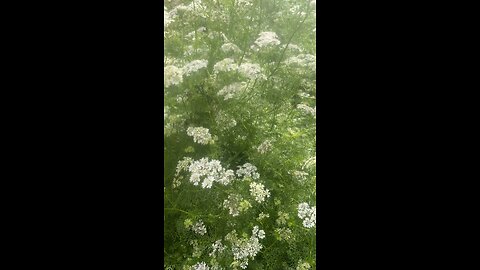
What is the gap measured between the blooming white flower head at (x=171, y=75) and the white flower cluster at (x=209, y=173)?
0.31m

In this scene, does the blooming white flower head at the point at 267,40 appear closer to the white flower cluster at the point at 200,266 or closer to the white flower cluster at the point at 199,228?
the white flower cluster at the point at 199,228

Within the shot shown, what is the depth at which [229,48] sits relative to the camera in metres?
1.48

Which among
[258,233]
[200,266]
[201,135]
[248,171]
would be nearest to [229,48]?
[201,135]

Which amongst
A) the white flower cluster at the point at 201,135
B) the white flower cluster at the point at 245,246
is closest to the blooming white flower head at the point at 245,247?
the white flower cluster at the point at 245,246

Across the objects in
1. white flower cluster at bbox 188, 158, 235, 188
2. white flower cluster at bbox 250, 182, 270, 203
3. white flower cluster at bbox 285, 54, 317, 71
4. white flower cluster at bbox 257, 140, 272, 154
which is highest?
white flower cluster at bbox 285, 54, 317, 71

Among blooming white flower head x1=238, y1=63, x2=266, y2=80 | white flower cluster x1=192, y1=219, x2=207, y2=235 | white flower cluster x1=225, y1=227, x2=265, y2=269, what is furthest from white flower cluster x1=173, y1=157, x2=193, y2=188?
blooming white flower head x1=238, y1=63, x2=266, y2=80

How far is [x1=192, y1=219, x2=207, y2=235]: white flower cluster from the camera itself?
143 centimetres

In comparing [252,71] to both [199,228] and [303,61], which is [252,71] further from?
[199,228]

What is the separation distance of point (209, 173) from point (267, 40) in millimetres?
533

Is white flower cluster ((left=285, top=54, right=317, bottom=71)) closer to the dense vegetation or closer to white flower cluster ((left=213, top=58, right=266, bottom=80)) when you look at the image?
the dense vegetation
